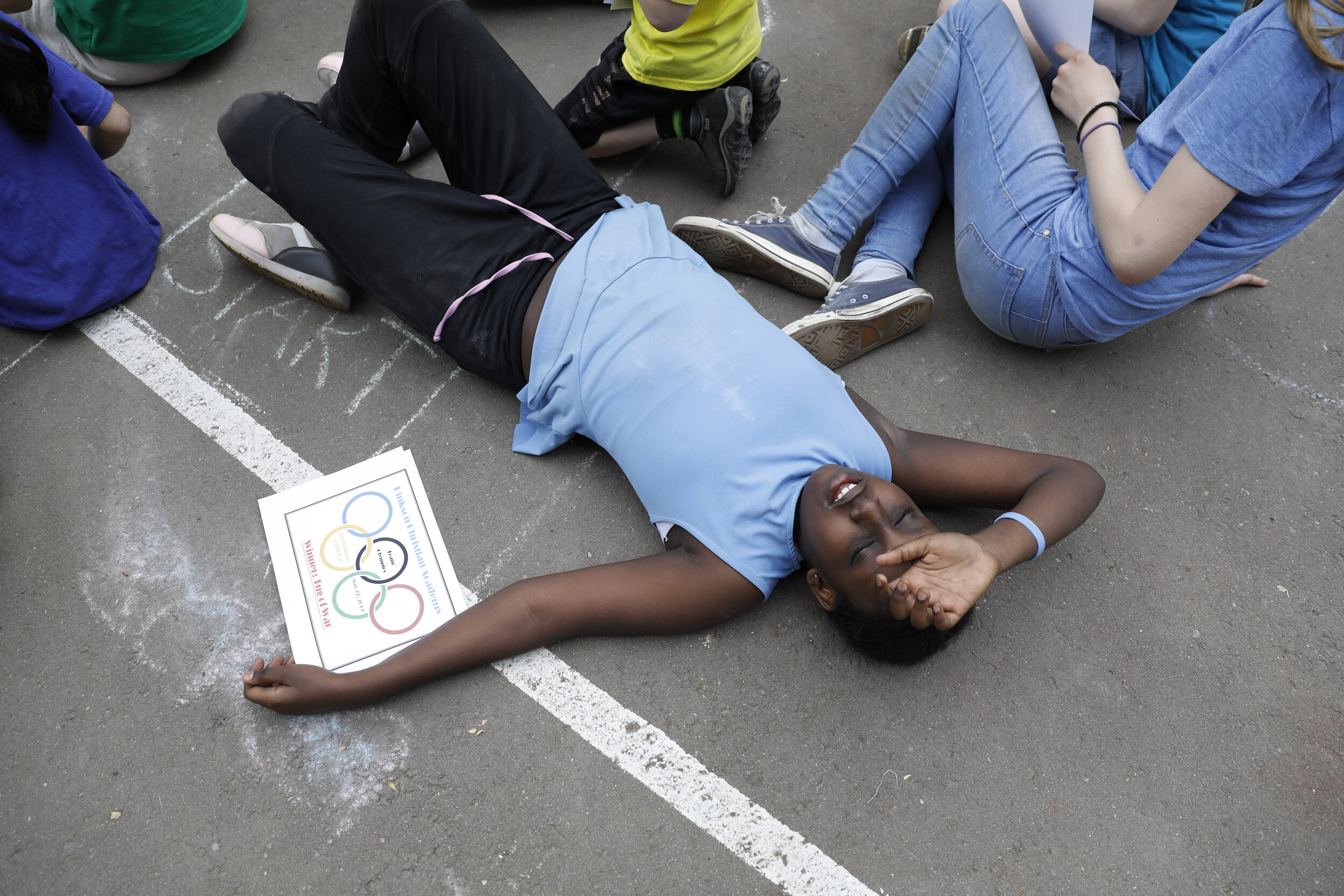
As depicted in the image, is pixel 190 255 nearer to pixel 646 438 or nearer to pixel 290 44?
pixel 290 44

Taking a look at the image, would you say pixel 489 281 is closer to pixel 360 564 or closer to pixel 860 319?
pixel 360 564

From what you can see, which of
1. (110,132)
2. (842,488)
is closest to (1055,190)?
(842,488)

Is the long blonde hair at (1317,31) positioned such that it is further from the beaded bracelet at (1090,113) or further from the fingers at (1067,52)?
the fingers at (1067,52)

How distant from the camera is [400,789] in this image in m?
2.01

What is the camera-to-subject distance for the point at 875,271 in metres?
2.75

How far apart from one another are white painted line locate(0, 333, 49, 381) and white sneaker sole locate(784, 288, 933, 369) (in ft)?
8.47

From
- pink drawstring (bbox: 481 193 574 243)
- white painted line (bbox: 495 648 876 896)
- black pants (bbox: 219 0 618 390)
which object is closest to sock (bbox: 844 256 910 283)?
black pants (bbox: 219 0 618 390)

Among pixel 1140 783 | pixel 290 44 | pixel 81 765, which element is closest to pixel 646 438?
pixel 1140 783

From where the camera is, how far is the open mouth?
181 centimetres

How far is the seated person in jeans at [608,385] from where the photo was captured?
1.90 m

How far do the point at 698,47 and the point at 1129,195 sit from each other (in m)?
1.51

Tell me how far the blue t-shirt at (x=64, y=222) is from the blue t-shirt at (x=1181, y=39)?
145 inches

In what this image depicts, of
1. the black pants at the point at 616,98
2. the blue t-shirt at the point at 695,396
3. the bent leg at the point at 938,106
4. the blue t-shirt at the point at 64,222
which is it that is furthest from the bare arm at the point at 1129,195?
the blue t-shirt at the point at 64,222

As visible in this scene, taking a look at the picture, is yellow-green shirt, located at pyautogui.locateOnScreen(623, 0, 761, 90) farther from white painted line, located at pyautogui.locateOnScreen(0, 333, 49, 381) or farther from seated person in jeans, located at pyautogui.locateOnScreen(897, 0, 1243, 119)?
white painted line, located at pyautogui.locateOnScreen(0, 333, 49, 381)
